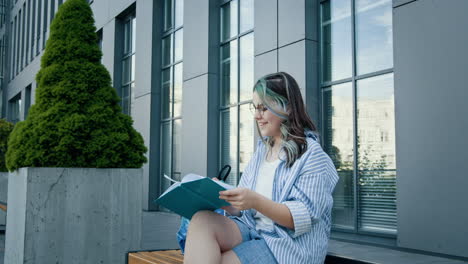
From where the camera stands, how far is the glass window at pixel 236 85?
9.44m

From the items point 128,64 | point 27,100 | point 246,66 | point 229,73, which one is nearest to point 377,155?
point 246,66

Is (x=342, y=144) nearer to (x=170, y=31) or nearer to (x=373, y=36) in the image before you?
(x=373, y=36)

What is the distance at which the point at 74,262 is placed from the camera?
4.60 m

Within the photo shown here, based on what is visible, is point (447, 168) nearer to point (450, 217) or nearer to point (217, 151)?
point (450, 217)

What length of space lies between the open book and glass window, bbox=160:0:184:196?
9.10 meters

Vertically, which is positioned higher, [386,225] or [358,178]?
[358,178]

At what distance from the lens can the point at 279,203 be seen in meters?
2.27

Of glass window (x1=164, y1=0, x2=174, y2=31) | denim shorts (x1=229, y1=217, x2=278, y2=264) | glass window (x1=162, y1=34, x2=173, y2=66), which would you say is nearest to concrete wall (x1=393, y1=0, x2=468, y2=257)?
denim shorts (x1=229, y1=217, x2=278, y2=264)

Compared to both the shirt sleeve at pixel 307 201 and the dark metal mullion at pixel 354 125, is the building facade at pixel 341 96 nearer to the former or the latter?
the dark metal mullion at pixel 354 125

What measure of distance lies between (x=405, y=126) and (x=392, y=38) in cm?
141

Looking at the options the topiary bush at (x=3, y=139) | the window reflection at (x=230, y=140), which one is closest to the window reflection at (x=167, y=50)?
the window reflection at (x=230, y=140)

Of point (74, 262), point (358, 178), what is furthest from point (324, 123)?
point (74, 262)

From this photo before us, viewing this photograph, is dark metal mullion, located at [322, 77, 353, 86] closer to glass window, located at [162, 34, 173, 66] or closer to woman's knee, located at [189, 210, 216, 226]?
woman's knee, located at [189, 210, 216, 226]

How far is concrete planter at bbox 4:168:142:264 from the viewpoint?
14.6 feet
